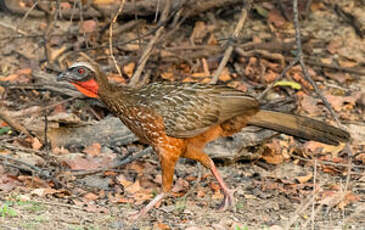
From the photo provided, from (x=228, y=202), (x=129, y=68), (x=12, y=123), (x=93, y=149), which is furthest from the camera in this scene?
(x=129, y=68)

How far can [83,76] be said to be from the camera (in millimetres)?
5188

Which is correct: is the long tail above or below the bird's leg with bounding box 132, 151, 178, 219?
above

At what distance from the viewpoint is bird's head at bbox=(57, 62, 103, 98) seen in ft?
16.9

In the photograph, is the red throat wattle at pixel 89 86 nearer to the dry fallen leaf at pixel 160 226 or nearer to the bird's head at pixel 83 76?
the bird's head at pixel 83 76

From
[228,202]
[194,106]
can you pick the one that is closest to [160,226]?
[228,202]

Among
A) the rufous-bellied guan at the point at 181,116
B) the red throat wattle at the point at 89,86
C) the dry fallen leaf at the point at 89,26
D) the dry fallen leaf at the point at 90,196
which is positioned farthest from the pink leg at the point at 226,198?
the dry fallen leaf at the point at 89,26

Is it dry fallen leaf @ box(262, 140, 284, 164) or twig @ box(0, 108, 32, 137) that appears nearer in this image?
twig @ box(0, 108, 32, 137)

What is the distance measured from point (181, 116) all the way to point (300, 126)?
107cm

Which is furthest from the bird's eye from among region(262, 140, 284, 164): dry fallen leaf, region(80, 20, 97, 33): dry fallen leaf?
region(80, 20, 97, 33): dry fallen leaf

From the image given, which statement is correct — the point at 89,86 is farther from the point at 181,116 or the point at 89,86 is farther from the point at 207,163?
the point at 207,163

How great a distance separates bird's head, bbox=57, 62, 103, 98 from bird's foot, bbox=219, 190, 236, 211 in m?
1.45

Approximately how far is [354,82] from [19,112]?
13.9 feet

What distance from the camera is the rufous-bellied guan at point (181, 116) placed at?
5.21 m

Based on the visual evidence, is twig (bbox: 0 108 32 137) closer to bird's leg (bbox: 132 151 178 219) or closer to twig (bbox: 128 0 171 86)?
twig (bbox: 128 0 171 86)
